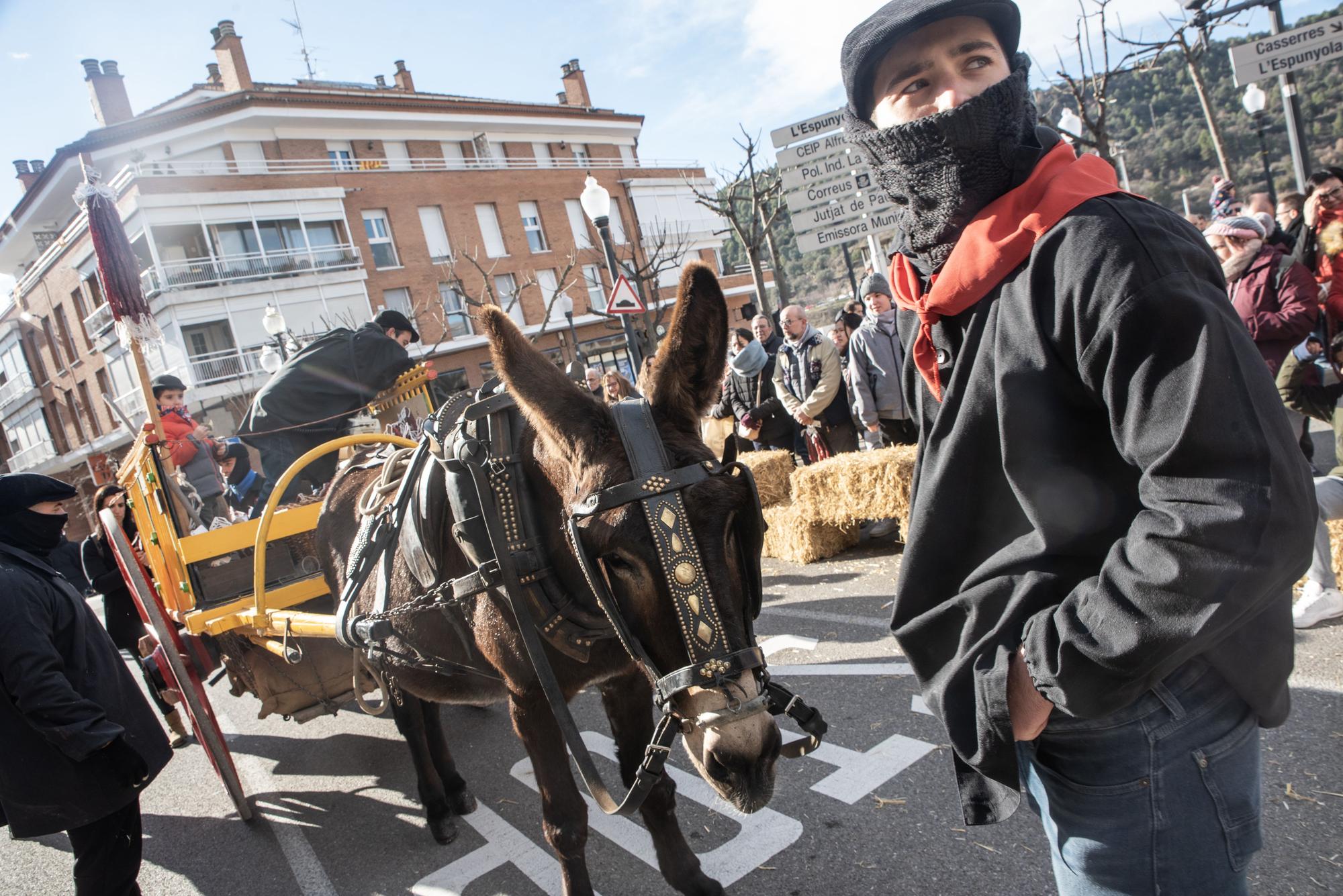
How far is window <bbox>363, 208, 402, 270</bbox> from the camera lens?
34.7 m

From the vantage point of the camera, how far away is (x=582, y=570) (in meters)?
2.27

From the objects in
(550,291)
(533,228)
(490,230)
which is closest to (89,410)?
Result: (490,230)

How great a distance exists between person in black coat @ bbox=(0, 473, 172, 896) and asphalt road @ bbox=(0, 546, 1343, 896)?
2.56 feet

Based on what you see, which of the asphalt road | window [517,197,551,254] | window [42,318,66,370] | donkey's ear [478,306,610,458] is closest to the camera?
donkey's ear [478,306,610,458]

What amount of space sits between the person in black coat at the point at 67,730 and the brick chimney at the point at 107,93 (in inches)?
1668

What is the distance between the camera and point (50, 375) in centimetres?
4150

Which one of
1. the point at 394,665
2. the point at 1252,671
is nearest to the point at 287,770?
the point at 394,665

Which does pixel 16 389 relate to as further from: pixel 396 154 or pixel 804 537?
pixel 804 537

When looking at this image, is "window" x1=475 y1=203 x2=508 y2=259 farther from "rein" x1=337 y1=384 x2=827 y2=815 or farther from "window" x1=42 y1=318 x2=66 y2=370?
"rein" x1=337 y1=384 x2=827 y2=815

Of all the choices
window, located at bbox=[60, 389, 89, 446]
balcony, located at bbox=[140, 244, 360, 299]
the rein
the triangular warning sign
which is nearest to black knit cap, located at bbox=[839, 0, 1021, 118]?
the rein

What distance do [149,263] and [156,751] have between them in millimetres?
33404

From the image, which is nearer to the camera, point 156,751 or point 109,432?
point 156,751

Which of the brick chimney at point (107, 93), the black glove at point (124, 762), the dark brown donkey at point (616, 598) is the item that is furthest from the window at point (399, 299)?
Result: the dark brown donkey at point (616, 598)

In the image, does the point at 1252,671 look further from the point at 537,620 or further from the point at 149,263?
the point at 149,263
